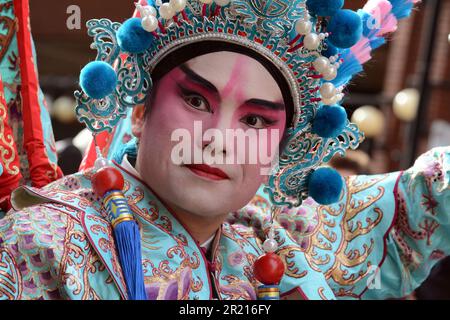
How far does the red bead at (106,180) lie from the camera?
170cm

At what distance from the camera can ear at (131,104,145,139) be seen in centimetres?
183

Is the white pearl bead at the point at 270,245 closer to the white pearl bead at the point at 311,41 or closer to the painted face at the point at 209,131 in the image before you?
the painted face at the point at 209,131

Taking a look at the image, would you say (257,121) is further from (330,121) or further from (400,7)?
(400,7)

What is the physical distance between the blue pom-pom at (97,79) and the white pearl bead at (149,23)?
0.12 m

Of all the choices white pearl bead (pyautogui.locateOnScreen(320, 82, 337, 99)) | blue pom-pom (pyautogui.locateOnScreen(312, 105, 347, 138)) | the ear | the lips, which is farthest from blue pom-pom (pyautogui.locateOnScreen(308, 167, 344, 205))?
the ear

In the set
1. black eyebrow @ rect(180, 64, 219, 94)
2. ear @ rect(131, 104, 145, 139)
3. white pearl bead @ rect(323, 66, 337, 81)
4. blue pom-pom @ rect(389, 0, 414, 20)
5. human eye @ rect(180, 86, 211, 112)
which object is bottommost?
ear @ rect(131, 104, 145, 139)

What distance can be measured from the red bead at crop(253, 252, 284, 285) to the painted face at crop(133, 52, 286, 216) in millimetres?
158

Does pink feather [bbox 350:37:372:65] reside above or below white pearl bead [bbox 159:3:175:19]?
below

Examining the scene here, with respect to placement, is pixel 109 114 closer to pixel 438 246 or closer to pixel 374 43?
pixel 374 43

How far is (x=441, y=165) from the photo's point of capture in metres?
2.04

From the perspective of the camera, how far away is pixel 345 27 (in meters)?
1.72

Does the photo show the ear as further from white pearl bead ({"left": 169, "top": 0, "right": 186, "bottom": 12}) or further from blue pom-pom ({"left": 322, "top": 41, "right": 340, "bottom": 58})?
blue pom-pom ({"left": 322, "top": 41, "right": 340, "bottom": 58})
